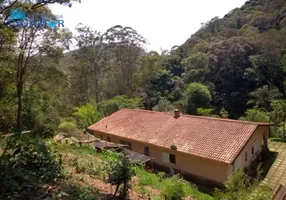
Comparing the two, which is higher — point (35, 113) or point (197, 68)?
point (197, 68)

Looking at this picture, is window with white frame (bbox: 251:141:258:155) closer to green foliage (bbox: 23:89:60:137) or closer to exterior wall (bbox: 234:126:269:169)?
exterior wall (bbox: 234:126:269:169)

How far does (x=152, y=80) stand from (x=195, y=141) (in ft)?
77.2

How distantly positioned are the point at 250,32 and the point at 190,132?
3136cm

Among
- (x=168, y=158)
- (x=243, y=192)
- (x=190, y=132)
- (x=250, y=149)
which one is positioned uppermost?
(x=243, y=192)

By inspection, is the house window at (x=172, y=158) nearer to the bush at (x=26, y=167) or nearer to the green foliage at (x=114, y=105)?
the bush at (x=26, y=167)

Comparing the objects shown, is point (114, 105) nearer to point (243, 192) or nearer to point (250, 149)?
point (250, 149)

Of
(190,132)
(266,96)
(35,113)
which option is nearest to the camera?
(190,132)

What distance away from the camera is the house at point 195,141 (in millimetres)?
13602

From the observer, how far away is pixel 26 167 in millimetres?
5465

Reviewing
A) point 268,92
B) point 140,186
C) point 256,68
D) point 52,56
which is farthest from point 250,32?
point 140,186

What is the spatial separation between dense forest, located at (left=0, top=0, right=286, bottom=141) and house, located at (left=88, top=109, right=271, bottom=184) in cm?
604

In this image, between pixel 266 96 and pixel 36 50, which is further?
pixel 266 96

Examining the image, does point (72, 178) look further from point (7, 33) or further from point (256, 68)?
point (256, 68)

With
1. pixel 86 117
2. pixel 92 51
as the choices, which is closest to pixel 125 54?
pixel 92 51
